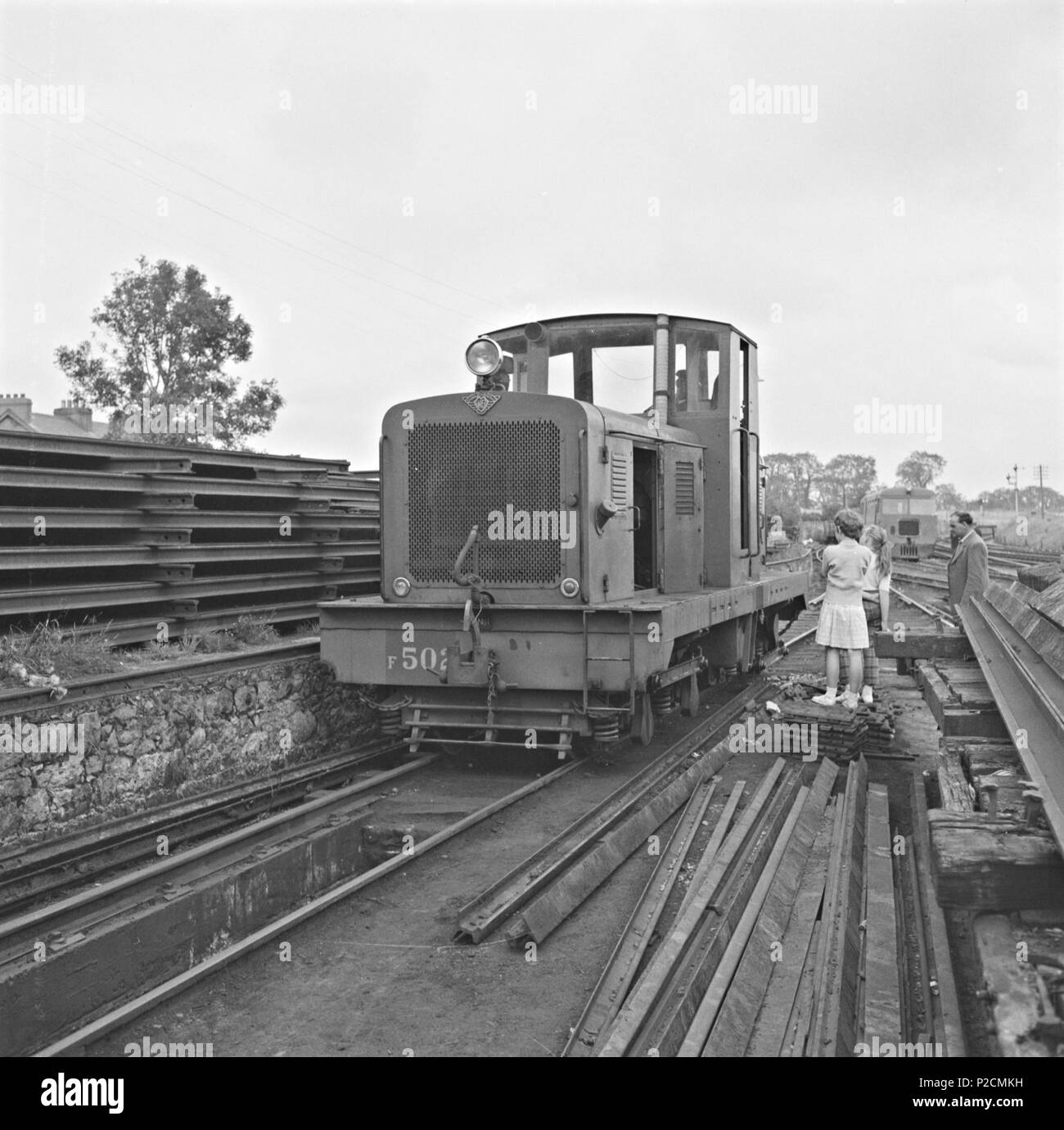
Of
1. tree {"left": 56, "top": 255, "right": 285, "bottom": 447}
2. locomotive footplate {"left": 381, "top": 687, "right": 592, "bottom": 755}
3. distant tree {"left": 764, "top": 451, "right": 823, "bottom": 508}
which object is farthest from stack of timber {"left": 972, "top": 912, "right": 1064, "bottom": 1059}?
distant tree {"left": 764, "top": 451, "right": 823, "bottom": 508}

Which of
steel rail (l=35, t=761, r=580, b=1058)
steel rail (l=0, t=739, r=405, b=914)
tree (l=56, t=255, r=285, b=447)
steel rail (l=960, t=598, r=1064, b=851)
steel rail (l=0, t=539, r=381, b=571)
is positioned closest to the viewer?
steel rail (l=960, t=598, r=1064, b=851)

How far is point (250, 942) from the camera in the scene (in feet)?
13.5

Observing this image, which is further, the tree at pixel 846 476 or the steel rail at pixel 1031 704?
the tree at pixel 846 476

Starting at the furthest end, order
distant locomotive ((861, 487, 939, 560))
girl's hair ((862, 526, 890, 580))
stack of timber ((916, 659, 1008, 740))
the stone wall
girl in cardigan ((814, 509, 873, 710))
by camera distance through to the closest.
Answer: distant locomotive ((861, 487, 939, 560))
girl's hair ((862, 526, 890, 580))
girl in cardigan ((814, 509, 873, 710))
the stone wall
stack of timber ((916, 659, 1008, 740))

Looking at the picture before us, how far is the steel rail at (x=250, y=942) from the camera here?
343 cm

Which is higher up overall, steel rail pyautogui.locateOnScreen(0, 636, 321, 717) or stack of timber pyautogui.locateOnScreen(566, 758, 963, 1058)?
steel rail pyautogui.locateOnScreen(0, 636, 321, 717)

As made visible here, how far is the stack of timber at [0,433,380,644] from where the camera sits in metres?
6.56

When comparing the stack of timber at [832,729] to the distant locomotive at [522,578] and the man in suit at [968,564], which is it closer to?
the distant locomotive at [522,578]

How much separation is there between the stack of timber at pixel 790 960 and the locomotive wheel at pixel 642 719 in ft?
4.79

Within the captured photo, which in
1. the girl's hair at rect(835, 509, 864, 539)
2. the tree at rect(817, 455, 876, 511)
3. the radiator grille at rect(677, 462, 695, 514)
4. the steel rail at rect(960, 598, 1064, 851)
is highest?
the tree at rect(817, 455, 876, 511)

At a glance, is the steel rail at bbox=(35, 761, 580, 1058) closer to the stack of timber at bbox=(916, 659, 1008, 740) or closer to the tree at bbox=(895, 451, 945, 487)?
the stack of timber at bbox=(916, 659, 1008, 740)

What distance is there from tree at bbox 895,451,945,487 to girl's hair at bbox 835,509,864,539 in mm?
92880

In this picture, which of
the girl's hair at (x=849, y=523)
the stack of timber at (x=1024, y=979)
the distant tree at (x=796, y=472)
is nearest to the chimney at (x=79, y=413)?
the girl's hair at (x=849, y=523)
